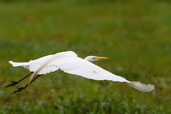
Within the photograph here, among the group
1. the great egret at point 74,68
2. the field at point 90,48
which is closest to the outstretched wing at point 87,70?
the great egret at point 74,68

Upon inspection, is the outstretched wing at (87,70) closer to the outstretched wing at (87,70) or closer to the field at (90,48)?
the outstretched wing at (87,70)

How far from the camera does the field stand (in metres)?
5.42

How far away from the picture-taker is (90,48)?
33.5 feet

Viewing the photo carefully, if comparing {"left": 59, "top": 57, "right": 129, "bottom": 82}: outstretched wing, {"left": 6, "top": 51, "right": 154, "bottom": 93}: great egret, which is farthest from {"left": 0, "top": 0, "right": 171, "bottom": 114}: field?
{"left": 59, "top": 57, "right": 129, "bottom": 82}: outstretched wing

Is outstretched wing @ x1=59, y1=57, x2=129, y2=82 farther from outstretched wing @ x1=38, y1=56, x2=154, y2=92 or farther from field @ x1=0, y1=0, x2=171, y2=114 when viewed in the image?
field @ x1=0, y1=0, x2=171, y2=114

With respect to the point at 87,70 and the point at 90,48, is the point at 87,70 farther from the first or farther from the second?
the point at 90,48

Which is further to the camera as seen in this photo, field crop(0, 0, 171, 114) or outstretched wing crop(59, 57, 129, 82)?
field crop(0, 0, 171, 114)

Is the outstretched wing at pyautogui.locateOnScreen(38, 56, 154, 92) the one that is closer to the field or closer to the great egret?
the great egret

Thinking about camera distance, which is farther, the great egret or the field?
the field

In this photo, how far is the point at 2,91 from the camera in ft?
20.9

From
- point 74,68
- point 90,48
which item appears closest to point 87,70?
point 74,68

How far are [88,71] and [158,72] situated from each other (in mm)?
4863

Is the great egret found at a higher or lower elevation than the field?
higher

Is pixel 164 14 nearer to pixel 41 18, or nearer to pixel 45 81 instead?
pixel 41 18
